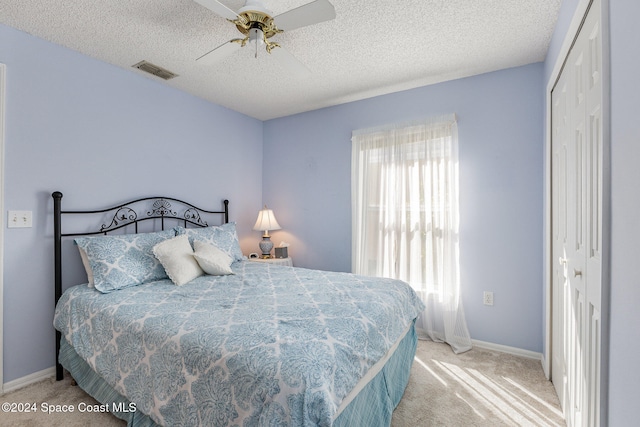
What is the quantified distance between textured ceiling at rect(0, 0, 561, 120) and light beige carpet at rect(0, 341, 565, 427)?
2.51 m

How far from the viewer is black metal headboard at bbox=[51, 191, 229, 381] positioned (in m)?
2.32

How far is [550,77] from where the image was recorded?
2248mm

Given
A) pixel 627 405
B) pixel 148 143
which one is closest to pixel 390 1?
pixel 627 405

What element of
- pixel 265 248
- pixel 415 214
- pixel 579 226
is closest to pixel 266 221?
pixel 265 248

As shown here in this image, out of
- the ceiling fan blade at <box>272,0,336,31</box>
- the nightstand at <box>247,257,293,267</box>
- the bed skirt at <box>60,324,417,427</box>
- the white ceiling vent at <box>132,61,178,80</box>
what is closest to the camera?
the bed skirt at <box>60,324,417,427</box>

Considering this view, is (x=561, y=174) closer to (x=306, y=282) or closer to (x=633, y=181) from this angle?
(x=633, y=181)

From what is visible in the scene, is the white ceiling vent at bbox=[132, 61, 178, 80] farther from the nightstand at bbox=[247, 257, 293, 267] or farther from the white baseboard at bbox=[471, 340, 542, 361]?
the white baseboard at bbox=[471, 340, 542, 361]

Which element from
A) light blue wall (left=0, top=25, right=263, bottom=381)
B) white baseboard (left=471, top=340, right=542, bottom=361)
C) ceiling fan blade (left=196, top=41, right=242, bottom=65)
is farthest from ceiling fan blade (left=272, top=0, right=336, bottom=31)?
white baseboard (left=471, top=340, right=542, bottom=361)

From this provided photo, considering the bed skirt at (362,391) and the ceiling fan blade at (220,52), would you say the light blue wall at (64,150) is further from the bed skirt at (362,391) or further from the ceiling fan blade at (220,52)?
the ceiling fan blade at (220,52)

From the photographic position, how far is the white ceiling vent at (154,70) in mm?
2702

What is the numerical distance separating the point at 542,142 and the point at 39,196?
395 centimetres

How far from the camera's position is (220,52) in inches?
79.7

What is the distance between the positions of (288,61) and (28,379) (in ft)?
9.56

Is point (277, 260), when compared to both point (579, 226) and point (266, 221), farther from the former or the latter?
point (579, 226)
